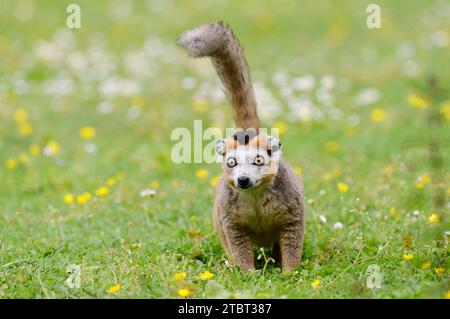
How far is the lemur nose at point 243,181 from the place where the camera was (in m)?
4.55

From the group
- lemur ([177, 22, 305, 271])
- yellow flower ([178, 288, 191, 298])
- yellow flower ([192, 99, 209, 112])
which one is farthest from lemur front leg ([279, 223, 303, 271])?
yellow flower ([192, 99, 209, 112])

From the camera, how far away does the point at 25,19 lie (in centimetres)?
1312

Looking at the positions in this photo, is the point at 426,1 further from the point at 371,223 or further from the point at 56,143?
the point at 371,223

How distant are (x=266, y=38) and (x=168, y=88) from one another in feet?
9.72

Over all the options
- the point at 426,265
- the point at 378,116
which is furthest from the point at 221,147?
the point at 378,116

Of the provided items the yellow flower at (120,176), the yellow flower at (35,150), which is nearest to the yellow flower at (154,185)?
the yellow flower at (120,176)

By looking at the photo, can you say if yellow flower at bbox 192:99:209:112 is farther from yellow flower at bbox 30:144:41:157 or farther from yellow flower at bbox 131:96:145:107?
yellow flower at bbox 30:144:41:157

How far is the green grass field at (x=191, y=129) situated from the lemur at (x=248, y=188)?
18 centimetres

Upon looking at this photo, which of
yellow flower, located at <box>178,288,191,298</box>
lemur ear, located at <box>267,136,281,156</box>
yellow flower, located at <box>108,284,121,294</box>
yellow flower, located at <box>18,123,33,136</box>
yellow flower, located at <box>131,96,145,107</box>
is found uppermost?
yellow flower, located at <box>131,96,145,107</box>

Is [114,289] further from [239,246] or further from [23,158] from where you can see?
[23,158]

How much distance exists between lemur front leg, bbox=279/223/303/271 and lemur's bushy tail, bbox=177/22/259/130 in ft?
2.57

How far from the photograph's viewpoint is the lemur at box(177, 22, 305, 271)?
4723 millimetres

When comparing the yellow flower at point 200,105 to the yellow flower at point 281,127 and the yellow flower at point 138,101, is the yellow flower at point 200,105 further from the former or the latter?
the yellow flower at point 281,127

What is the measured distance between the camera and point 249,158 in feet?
15.3
